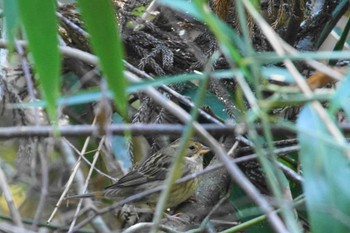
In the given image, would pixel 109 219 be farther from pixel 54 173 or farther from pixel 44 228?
pixel 44 228

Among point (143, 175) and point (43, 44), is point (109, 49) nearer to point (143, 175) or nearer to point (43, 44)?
point (43, 44)

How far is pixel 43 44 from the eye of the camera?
3.65ft

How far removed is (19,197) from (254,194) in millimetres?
2777

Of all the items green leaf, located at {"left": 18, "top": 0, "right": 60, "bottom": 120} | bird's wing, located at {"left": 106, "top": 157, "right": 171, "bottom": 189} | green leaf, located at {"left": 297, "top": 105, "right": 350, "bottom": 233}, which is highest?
green leaf, located at {"left": 18, "top": 0, "right": 60, "bottom": 120}

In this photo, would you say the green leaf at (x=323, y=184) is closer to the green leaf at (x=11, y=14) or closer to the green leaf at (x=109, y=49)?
the green leaf at (x=109, y=49)

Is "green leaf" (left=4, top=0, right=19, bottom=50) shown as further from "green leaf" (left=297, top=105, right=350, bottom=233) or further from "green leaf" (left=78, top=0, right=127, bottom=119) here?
"green leaf" (left=297, top=105, right=350, bottom=233)

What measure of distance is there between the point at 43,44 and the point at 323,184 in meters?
0.44

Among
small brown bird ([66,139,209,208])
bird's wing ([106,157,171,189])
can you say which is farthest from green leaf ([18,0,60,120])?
bird's wing ([106,157,171,189])

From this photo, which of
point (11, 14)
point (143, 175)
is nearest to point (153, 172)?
point (143, 175)

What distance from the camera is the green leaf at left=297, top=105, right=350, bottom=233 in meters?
1.00

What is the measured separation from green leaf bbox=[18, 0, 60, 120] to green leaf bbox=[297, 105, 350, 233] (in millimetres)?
360

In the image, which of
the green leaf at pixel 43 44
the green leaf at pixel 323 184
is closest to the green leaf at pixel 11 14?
the green leaf at pixel 43 44

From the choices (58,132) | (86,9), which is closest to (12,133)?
(58,132)

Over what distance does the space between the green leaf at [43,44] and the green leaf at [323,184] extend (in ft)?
1.18
